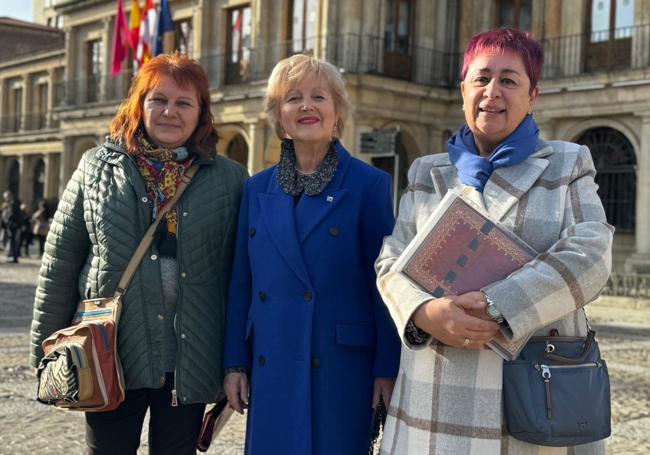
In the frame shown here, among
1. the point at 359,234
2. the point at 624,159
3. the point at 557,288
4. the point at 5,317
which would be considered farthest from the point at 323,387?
the point at 624,159

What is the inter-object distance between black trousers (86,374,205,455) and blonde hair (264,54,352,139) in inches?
42.8

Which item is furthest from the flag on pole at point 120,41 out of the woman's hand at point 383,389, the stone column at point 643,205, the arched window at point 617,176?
the woman's hand at point 383,389

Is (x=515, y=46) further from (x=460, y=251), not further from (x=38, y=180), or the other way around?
(x=38, y=180)

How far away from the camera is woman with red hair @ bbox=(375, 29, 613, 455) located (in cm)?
240

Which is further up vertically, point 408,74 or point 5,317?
point 408,74

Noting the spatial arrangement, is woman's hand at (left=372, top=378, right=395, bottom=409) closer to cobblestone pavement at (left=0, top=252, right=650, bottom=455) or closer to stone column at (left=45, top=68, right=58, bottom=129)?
cobblestone pavement at (left=0, top=252, right=650, bottom=455)

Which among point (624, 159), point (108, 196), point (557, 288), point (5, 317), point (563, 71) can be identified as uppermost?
point (563, 71)

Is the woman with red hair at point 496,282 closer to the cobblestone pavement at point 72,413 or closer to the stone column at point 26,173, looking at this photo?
the cobblestone pavement at point 72,413

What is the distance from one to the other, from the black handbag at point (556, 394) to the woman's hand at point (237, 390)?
1104 mm

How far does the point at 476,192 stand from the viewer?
104 inches

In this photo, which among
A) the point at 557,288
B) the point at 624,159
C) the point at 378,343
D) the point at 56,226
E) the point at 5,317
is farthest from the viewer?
the point at 624,159

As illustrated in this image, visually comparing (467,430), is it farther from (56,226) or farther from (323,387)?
(56,226)

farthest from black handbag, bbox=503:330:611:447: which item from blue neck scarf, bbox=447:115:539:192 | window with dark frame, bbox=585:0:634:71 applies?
window with dark frame, bbox=585:0:634:71

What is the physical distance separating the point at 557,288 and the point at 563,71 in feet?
64.1
